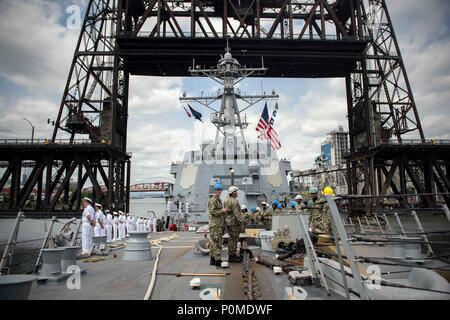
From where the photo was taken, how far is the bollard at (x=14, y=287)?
89.4 inches

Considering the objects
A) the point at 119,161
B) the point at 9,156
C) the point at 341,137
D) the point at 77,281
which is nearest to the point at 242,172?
the point at 119,161

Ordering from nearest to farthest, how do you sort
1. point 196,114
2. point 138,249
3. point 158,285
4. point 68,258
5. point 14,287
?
point 14,287 < point 158,285 < point 68,258 < point 138,249 < point 196,114

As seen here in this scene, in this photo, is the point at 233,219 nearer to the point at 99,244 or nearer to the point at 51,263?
the point at 51,263

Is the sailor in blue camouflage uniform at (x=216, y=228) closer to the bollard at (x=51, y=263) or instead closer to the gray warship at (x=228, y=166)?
the bollard at (x=51, y=263)

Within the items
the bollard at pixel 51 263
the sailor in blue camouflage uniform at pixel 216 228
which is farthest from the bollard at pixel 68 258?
the sailor in blue camouflage uniform at pixel 216 228

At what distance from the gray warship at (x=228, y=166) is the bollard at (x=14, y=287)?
12767 millimetres

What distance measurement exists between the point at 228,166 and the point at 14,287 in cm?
1434

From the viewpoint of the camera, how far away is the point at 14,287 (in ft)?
7.57

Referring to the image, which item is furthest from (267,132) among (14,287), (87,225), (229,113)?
(14,287)

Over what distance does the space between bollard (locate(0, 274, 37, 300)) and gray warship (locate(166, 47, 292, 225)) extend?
41.9ft

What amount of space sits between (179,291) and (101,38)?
24886 mm

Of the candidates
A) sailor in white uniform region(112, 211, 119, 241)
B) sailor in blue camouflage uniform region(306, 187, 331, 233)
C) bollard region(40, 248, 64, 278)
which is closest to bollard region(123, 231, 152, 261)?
bollard region(40, 248, 64, 278)

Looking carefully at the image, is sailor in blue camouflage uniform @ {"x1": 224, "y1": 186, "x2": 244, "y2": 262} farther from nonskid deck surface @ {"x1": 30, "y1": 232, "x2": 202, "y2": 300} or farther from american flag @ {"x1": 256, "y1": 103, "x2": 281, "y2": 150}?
american flag @ {"x1": 256, "y1": 103, "x2": 281, "y2": 150}

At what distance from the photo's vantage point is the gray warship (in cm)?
1569
